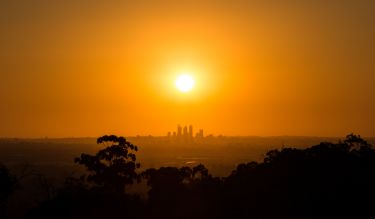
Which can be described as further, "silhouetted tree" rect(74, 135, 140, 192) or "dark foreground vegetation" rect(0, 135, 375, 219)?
"silhouetted tree" rect(74, 135, 140, 192)

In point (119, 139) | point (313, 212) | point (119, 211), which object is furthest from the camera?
point (119, 139)

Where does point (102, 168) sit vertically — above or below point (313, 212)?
above

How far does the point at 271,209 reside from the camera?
44031 mm

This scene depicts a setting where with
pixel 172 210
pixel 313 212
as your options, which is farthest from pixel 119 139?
pixel 313 212

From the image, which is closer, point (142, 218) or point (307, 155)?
point (142, 218)

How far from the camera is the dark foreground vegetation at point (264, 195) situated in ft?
142

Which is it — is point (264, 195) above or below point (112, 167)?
below

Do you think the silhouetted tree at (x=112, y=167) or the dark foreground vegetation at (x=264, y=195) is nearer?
the dark foreground vegetation at (x=264, y=195)

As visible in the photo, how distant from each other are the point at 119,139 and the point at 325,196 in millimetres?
24508

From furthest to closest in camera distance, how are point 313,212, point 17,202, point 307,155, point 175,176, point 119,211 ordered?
point 17,202 < point 175,176 < point 307,155 < point 119,211 < point 313,212

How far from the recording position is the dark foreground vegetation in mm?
43312

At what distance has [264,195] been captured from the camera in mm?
45500

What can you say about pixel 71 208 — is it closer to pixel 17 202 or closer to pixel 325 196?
pixel 325 196

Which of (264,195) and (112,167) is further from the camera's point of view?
(112,167)
